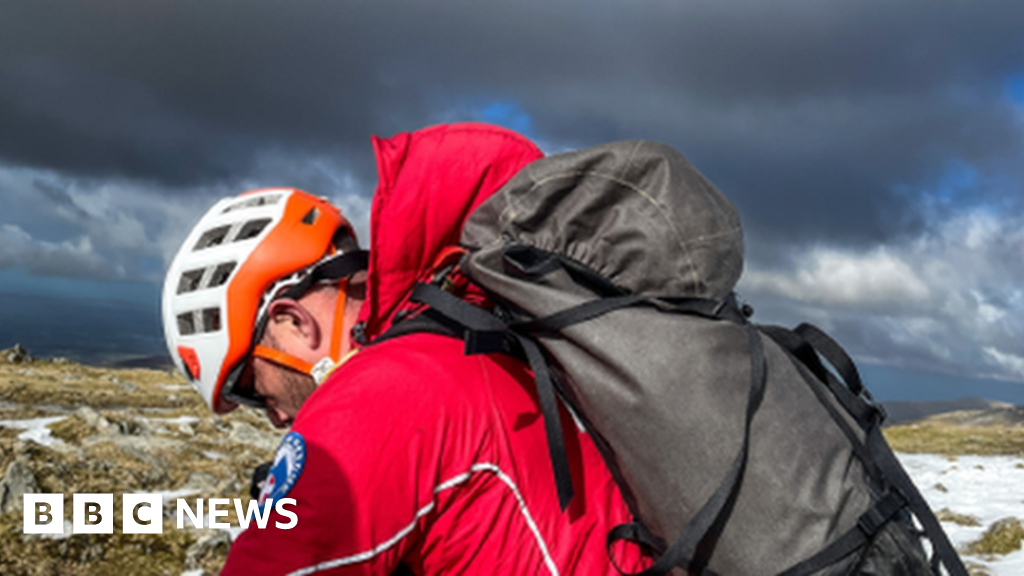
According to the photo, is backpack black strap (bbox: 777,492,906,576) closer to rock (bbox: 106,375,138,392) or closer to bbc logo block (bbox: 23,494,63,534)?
bbc logo block (bbox: 23,494,63,534)

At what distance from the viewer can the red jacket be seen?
2.44 m

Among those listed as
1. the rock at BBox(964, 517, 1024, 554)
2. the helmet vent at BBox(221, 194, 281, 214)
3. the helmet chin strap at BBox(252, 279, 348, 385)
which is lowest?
the rock at BBox(964, 517, 1024, 554)

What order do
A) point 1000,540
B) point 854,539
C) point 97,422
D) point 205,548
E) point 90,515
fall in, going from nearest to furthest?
1. point 854,539
2. point 205,548
3. point 90,515
4. point 1000,540
5. point 97,422

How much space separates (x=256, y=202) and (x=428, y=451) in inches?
93.0

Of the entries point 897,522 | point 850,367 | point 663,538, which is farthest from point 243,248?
point 897,522

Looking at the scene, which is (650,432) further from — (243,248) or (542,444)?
(243,248)

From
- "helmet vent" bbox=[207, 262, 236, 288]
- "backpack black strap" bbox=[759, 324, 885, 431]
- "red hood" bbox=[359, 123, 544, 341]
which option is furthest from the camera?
"helmet vent" bbox=[207, 262, 236, 288]

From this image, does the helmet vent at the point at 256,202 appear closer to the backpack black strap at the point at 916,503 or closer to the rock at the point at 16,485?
the backpack black strap at the point at 916,503

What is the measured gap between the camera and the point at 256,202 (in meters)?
4.29

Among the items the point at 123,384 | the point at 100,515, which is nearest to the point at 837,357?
the point at 100,515

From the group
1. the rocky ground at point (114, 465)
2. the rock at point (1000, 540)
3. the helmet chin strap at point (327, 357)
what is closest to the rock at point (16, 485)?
the rocky ground at point (114, 465)

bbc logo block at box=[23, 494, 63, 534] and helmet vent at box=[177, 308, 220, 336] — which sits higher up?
helmet vent at box=[177, 308, 220, 336]

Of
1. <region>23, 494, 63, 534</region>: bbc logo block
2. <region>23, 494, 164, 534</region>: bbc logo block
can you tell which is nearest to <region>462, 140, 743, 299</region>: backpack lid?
<region>23, 494, 164, 534</region>: bbc logo block

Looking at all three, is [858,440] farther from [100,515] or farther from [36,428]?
[36,428]
